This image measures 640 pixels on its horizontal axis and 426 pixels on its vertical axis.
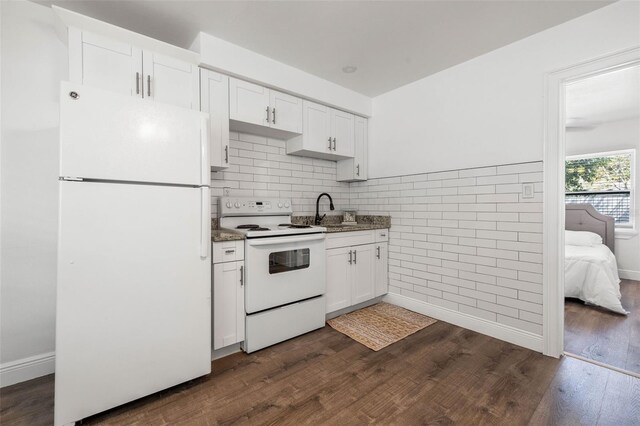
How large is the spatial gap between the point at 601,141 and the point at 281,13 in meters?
5.62

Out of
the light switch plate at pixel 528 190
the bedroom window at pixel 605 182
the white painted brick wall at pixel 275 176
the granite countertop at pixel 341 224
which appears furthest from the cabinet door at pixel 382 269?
the bedroom window at pixel 605 182

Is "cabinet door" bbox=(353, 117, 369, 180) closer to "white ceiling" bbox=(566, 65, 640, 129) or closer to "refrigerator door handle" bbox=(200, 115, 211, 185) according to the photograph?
"refrigerator door handle" bbox=(200, 115, 211, 185)

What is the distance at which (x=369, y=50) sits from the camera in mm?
2490

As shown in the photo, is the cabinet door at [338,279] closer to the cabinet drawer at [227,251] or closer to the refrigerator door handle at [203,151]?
the cabinet drawer at [227,251]

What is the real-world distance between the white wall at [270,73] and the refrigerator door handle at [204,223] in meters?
1.18

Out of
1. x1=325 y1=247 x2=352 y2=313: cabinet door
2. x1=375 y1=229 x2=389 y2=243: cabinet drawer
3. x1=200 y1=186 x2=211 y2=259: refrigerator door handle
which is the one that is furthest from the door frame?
x1=200 y1=186 x2=211 y2=259: refrigerator door handle

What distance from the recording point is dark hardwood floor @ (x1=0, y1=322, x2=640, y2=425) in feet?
5.00

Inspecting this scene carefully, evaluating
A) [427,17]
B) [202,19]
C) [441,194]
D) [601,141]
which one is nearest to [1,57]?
[202,19]

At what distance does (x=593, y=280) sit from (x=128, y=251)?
14.5ft

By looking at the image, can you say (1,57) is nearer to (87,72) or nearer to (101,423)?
(87,72)

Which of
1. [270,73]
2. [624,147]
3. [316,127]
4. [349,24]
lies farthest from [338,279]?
[624,147]

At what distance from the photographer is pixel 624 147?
4.42 meters

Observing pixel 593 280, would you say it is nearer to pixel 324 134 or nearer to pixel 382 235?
pixel 382 235

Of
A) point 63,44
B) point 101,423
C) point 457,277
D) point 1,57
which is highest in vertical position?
point 63,44
